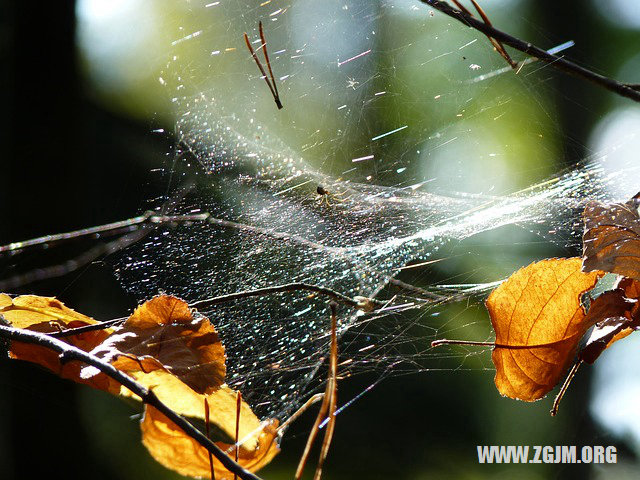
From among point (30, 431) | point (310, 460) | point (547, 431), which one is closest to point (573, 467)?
point (547, 431)

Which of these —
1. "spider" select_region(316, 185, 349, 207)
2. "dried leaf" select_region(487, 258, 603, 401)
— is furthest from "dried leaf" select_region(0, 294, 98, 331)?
"spider" select_region(316, 185, 349, 207)

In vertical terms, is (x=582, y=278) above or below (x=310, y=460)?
above

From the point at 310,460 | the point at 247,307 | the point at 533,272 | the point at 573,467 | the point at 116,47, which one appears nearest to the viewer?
the point at 533,272

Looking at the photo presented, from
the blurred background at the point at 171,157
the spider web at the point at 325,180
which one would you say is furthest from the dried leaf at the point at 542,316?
the blurred background at the point at 171,157

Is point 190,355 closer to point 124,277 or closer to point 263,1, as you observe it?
point 124,277

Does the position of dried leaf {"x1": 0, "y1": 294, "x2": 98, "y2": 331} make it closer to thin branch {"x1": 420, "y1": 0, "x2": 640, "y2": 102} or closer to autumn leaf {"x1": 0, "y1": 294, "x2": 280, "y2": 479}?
autumn leaf {"x1": 0, "y1": 294, "x2": 280, "y2": 479}

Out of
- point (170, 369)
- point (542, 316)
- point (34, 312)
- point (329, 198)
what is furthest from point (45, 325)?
point (329, 198)

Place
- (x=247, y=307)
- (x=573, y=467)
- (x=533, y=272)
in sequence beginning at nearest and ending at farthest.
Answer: (x=533, y=272), (x=247, y=307), (x=573, y=467)

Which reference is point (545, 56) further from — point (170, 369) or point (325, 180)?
point (325, 180)

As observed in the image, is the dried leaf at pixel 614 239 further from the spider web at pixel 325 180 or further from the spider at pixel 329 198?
the spider at pixel 329 198
